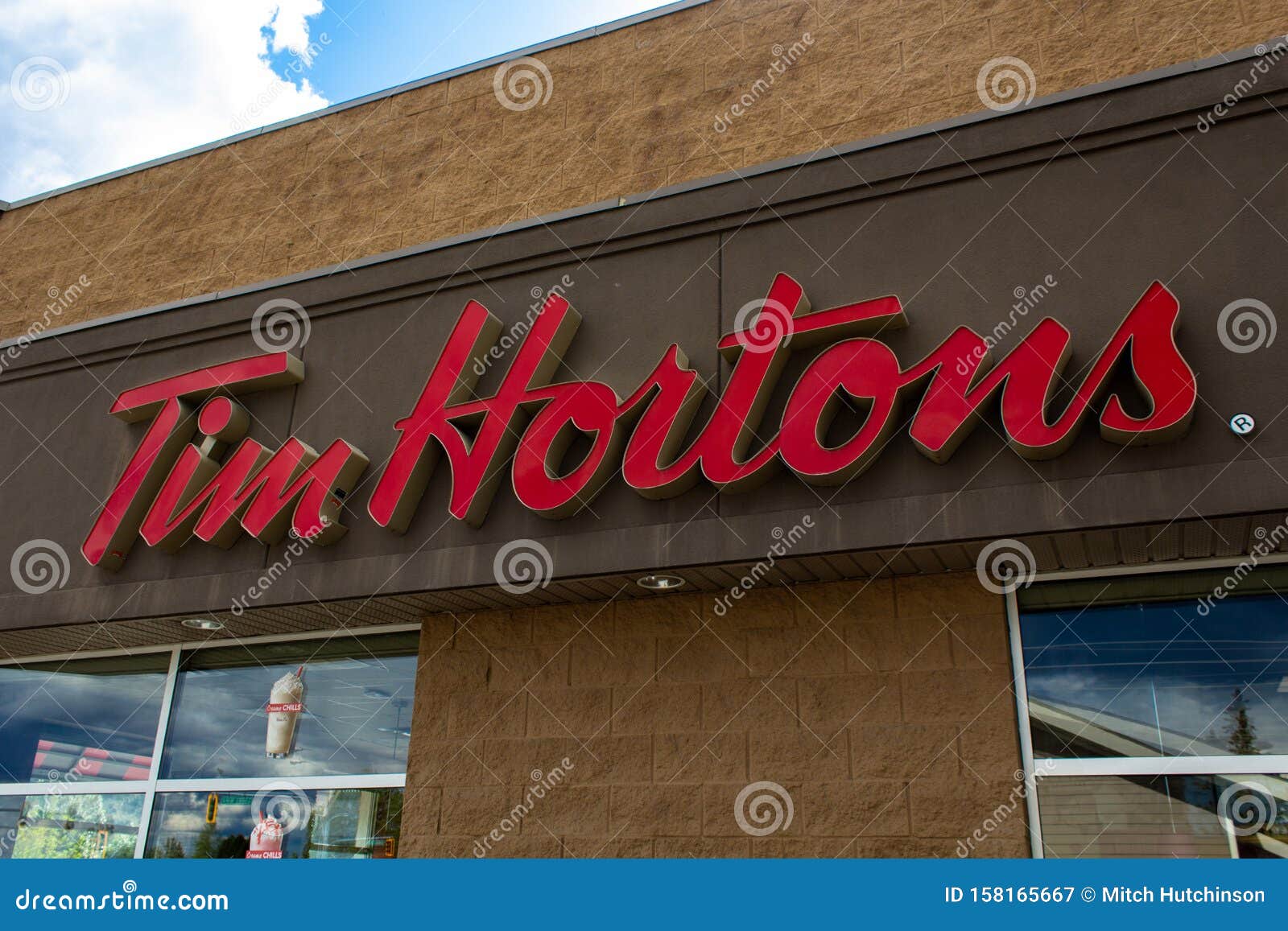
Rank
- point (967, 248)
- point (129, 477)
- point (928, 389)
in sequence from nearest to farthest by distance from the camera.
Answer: point (928, 389) < point (967, 248) < point (129, 477)

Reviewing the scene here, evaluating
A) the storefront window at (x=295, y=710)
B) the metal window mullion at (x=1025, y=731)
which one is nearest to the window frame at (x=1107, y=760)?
the metal window mullion at (x=1025, y=731)

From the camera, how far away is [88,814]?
24.4 ft

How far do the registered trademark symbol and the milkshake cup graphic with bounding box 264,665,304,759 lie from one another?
18.6 feet

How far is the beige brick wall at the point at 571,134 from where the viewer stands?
6656mm

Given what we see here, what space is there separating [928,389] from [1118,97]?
1851 millimetres

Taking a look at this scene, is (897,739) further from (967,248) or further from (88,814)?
(88,814)


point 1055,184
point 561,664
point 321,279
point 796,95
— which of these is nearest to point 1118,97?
point 1055,184

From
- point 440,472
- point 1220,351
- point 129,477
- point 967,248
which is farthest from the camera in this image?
point 129,477

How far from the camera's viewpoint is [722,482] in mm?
5285

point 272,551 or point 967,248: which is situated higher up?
point 967,248

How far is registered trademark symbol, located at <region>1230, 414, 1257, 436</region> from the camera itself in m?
4.50
